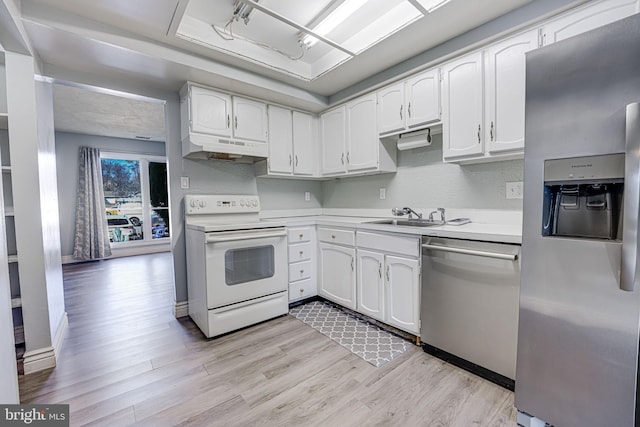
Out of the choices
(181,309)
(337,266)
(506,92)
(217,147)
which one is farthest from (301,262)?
(506,92)

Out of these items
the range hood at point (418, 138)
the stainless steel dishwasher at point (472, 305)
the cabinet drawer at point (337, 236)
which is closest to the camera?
the stainless steel dishwasher at point (472, 305)

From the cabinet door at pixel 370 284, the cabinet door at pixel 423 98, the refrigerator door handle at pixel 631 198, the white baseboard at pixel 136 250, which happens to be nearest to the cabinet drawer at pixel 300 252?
the cabinet door at pixel 370 284

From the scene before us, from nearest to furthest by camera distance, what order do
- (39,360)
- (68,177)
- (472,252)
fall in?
(472,252), (39,360), (68,177)

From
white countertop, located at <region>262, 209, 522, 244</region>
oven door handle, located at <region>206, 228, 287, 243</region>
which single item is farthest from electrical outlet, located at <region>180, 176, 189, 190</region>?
white countertop, located at <region>262, 209, 522, 244</region>

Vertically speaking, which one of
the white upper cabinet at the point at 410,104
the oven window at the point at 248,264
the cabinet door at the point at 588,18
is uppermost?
the cabinet door at the point at 588,18

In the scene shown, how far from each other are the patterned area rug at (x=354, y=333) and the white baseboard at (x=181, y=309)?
1.02m

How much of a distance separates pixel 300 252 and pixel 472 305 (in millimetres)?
1600

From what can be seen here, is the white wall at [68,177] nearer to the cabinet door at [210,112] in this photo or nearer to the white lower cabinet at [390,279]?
the cabinet door at [210,112]

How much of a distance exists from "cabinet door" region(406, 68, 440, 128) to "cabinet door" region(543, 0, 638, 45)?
0.69m

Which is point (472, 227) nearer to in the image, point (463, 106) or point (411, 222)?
point (411, 222)

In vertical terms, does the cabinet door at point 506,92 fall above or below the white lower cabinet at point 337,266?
above

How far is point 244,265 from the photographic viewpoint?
7.85 ft

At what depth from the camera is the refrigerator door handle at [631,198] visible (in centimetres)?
100

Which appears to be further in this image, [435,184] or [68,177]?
[68,177]
